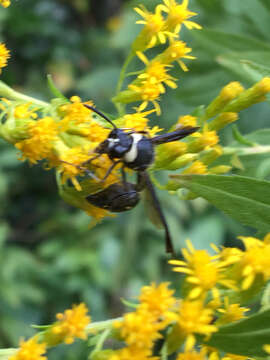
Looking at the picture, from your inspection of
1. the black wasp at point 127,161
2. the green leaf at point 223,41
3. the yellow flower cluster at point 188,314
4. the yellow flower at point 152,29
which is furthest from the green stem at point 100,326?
the green leaf at point 223,41

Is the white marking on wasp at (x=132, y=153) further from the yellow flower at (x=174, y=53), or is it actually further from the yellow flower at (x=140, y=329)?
the yellow flower at (x=140, y=329)

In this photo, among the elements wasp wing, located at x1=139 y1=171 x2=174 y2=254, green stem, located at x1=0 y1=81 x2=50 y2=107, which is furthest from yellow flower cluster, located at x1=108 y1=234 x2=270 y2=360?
green stem, located at x1=0 y1=81 x2=50 y2=107

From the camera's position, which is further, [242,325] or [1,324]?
[1,324]

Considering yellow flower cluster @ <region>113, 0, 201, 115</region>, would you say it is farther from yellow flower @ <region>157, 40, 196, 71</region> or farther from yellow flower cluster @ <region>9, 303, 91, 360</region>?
yellow flower cluster @ <region>9, 303, 91, 360</region>

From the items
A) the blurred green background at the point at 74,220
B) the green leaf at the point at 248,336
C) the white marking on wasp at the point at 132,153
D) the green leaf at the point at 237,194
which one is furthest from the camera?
the blurred green background at the point at 74,220

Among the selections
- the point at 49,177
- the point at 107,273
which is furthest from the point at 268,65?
the point at 49,177

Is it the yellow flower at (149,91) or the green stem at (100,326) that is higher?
the yellow flower at (149,91)

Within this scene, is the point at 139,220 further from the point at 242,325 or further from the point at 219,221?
the point at 242,325
